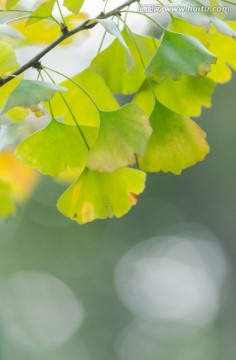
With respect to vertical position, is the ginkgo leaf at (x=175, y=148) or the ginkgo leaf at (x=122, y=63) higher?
the ginkgo leaf at (x=122, y=63)

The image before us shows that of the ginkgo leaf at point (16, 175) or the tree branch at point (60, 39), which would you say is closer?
the tree branch at point (60, 39)

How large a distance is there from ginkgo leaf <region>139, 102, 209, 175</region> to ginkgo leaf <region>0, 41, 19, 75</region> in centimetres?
15

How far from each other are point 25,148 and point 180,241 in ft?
21.7

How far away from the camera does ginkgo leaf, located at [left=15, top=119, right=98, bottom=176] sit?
0.73 m

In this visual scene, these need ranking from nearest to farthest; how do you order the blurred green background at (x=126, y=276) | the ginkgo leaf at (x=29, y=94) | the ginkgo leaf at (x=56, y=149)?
the ginkgo leaf at (x=29, y=94) → the ginkgo leaf at (x=56, y=149) → the blurred green background at (x=126, y=276)

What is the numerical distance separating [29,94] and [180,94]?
23 cm

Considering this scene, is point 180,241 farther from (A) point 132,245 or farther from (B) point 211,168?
(B) point 211,168

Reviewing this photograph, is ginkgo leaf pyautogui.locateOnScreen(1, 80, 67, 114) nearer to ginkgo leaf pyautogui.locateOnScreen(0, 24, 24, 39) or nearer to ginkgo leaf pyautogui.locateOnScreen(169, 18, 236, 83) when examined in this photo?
ginkgo leaf pyautogui.locateOnScreen(0, 24, 24, 39)

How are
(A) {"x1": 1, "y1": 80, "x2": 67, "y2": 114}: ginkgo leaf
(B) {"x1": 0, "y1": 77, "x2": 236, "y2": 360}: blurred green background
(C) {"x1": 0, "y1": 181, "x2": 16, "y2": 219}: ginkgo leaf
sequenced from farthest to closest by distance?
(B) {"x1": 0, "y1": 77, "x2": 236, "y2": 360}: blurred green background, (C) {"x1": 0, "y1": 181, "x2": 16, "y2": 219}: ginkgo leaf, (A) {"x1": 1, "y1": 80, "x2": 67, "y2": 114}: ginkgo leaf

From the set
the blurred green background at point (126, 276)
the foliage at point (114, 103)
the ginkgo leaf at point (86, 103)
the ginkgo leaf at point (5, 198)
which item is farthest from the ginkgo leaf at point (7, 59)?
the blurred green background at point (126, 276)

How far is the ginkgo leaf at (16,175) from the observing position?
1.02 meters

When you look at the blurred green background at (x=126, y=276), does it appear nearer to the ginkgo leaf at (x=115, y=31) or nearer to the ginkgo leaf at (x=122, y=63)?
the ginkgo leaf at (x=122, y=63)

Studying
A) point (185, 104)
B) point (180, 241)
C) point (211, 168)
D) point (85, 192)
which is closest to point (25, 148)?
point (85, 192)

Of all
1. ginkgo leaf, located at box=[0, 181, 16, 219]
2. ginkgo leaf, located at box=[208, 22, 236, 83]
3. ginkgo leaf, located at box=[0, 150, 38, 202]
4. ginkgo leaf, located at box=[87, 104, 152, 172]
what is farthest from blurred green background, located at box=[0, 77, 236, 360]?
ginkgo leaf, located at box=[87, 104, 152, 172]
